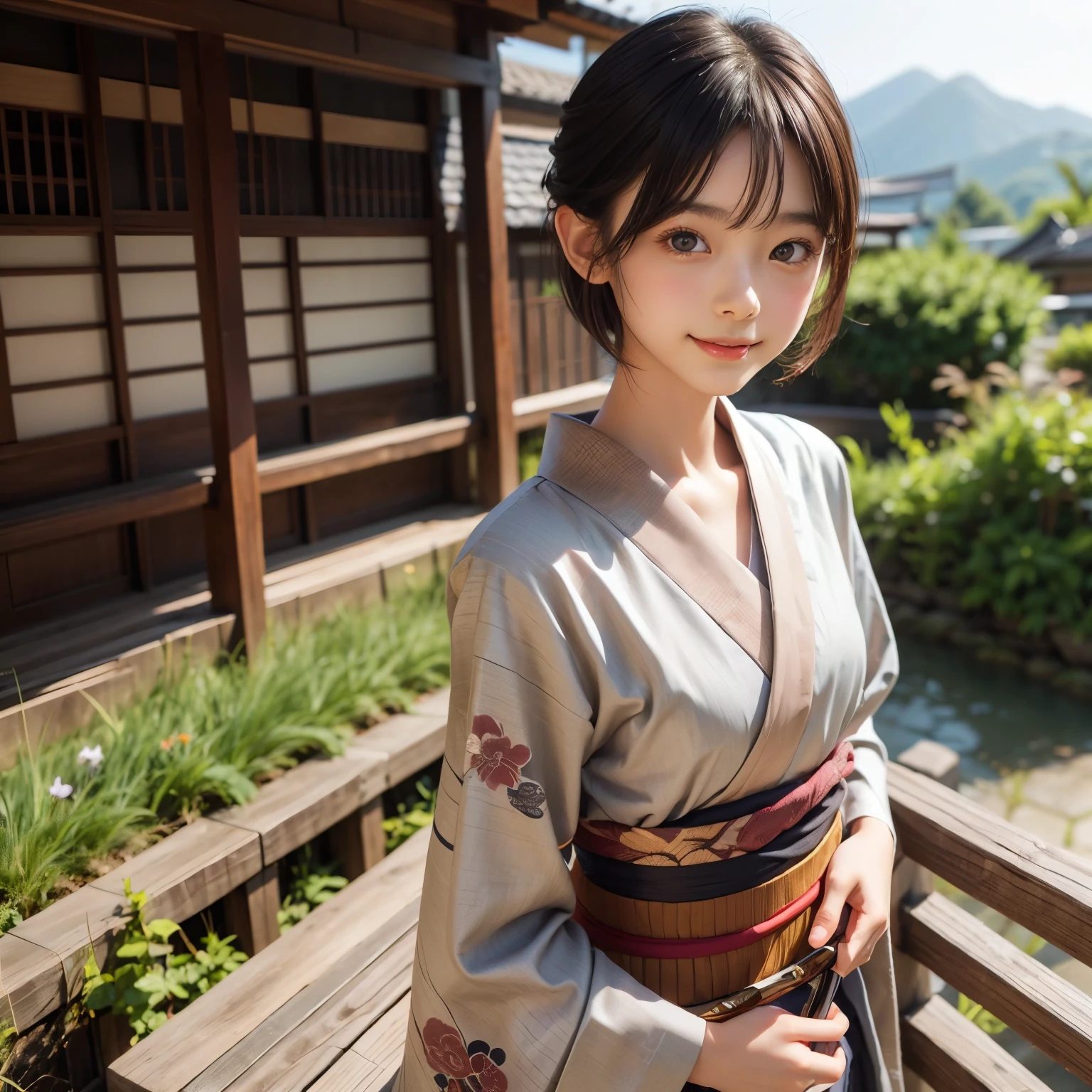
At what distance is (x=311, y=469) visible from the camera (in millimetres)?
4426

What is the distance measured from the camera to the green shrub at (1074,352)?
11.9 metres

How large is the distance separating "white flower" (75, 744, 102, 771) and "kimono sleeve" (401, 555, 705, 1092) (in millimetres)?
2076

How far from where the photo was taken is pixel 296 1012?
2.12 metres

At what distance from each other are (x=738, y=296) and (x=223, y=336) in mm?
2909

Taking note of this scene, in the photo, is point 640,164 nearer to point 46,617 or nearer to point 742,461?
point 742,461

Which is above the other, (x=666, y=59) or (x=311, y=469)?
(x=666, y=59)

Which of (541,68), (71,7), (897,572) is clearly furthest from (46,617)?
(541,68)

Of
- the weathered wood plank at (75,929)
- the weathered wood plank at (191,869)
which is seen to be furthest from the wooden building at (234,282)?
the weathered wood plank at (75,929)

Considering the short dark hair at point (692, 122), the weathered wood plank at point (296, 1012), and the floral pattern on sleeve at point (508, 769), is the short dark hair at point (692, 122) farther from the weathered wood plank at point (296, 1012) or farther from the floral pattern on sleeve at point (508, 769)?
the weathered wood plank at point (296, 1012)

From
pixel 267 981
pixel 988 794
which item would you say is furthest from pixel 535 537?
pixel 988 794

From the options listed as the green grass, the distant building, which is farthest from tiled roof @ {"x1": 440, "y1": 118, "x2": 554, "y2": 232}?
the distant building

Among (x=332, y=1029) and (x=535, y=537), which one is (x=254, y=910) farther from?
(x=535, y=537)

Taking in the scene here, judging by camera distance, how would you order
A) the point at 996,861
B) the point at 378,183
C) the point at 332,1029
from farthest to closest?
the point at 378,183, the point at 332,1029, the point at 996,861

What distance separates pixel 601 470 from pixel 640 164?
39 centimetres
